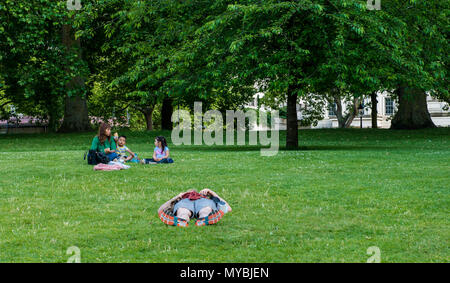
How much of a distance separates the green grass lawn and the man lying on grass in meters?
0.19

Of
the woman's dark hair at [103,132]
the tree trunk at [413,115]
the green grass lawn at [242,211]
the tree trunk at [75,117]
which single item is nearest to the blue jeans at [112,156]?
the woman's dark hair at [103,132]

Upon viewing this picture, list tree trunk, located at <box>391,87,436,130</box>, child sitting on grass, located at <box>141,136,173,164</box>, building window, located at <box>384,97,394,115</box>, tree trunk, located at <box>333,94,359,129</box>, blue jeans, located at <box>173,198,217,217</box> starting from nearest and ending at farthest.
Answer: blue jeans, located at <box>173,198,217,217</box>
child sitting on grass, located at <box>141,136,173,164</box>
tree trunk, located at <box>391,87,436,130</box>
tree trunk, located at <box>333,94,359,129</box>
building window, located at <box>384,97,394,115</box>

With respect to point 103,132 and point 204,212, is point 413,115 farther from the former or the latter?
point 204,212

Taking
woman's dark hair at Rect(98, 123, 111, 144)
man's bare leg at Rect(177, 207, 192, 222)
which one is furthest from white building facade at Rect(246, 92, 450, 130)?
man's bare leg at Rect(177, 207, 192, 222)

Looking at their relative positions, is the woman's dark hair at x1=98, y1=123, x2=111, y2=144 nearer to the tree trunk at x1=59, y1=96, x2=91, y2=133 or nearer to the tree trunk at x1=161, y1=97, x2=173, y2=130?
the tree trunk at x1=59, y1=96, x2=91, y2=133

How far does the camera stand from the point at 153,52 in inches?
1090

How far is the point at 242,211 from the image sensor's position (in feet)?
34.4

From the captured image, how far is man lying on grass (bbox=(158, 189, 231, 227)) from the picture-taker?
9297 mm

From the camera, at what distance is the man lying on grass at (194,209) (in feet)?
30.5

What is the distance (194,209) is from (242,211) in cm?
121

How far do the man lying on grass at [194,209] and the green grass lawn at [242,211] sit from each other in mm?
192

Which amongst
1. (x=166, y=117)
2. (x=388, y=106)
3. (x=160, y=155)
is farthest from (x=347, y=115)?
(x=160, y=155)

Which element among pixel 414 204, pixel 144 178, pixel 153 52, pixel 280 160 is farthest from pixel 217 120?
pixel 414 204
